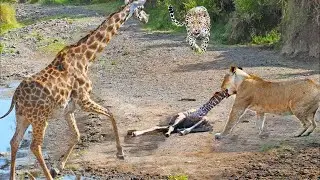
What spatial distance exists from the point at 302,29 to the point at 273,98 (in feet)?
33.6

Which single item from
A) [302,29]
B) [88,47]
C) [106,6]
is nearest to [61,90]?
[88,47]

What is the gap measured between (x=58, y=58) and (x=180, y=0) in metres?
20.3

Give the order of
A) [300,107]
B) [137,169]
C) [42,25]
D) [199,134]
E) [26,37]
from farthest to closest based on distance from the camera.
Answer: [42,25] < [26,37] < [199,134] < [300,107] < [137,169]

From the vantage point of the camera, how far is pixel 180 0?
104 feet

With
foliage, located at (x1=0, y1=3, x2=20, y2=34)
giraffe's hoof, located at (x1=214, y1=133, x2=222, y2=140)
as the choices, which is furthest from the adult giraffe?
foliage, located at (x1=0, y1=3, x2=20, y2=34)

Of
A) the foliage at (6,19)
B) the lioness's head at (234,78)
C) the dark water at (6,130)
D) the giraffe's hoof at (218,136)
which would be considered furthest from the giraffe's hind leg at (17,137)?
the foliage at (6,19)

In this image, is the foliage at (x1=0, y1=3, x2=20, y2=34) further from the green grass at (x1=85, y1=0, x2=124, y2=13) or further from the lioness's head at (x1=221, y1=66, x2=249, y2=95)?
the lioness's head at (x1=221, y1=66, x2=249, y2=95)

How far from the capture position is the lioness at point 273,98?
12.3m

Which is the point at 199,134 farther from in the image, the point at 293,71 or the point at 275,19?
the point at 275,19

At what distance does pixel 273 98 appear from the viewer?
41.1ft

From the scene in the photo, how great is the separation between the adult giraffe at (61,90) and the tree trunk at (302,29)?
33.6ft

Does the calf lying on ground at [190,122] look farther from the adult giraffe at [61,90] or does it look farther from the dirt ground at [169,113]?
the adult giraffe at [61,90]

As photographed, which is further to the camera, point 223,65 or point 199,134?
point 223,65

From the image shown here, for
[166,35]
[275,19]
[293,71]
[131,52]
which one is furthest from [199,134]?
[166,35]
